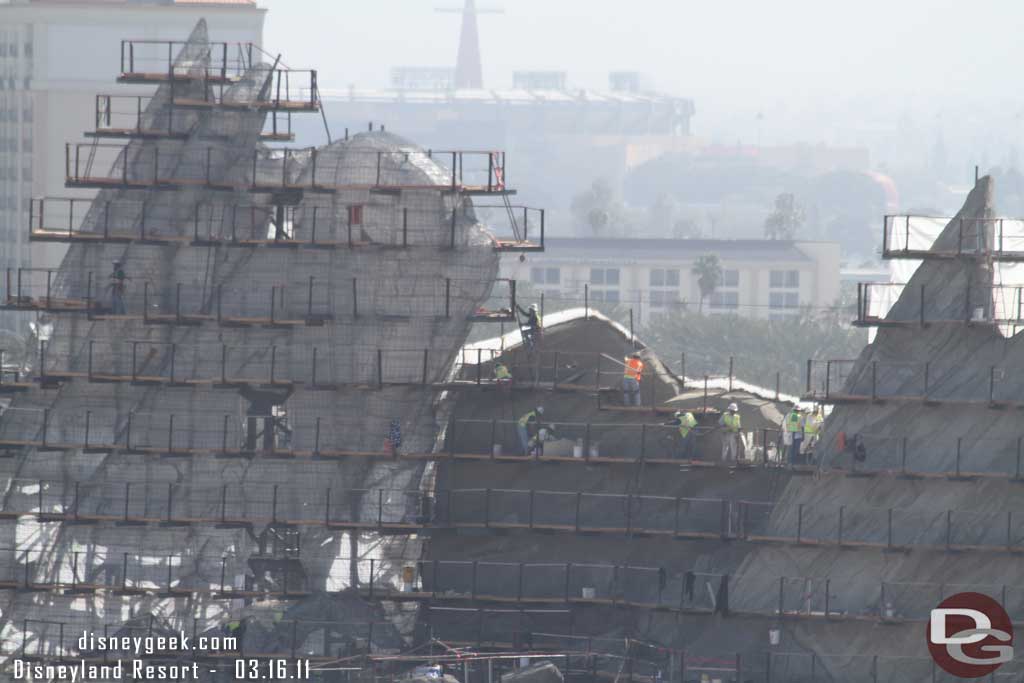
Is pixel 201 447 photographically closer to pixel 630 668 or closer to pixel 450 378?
pixel 450 378

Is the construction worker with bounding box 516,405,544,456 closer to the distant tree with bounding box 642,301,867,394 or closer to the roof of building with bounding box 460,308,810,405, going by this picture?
the roof of building with bounding box 460,308,810,405

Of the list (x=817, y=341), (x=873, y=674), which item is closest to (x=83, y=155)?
(x=817, y=341)

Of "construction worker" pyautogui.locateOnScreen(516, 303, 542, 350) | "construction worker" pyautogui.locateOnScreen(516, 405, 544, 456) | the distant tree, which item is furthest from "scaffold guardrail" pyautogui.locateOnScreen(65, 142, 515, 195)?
the distant tree

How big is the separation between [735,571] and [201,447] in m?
17.9

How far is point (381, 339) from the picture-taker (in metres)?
86.4

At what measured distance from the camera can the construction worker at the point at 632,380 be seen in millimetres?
86875

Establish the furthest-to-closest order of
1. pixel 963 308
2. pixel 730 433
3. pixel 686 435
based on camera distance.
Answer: pixel 730 433 → pixel 686 435 → pixel 963 308

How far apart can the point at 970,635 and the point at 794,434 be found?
8845mm

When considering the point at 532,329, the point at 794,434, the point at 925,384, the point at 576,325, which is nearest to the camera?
the point at 925,384

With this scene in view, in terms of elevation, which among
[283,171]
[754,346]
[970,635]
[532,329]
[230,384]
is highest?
[283,171]

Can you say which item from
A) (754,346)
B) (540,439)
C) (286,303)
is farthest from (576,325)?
(754,346)

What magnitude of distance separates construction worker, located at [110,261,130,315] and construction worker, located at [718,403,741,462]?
20173 millimetres

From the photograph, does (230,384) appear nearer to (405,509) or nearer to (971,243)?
(405,509)

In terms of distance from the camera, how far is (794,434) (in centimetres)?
8531
